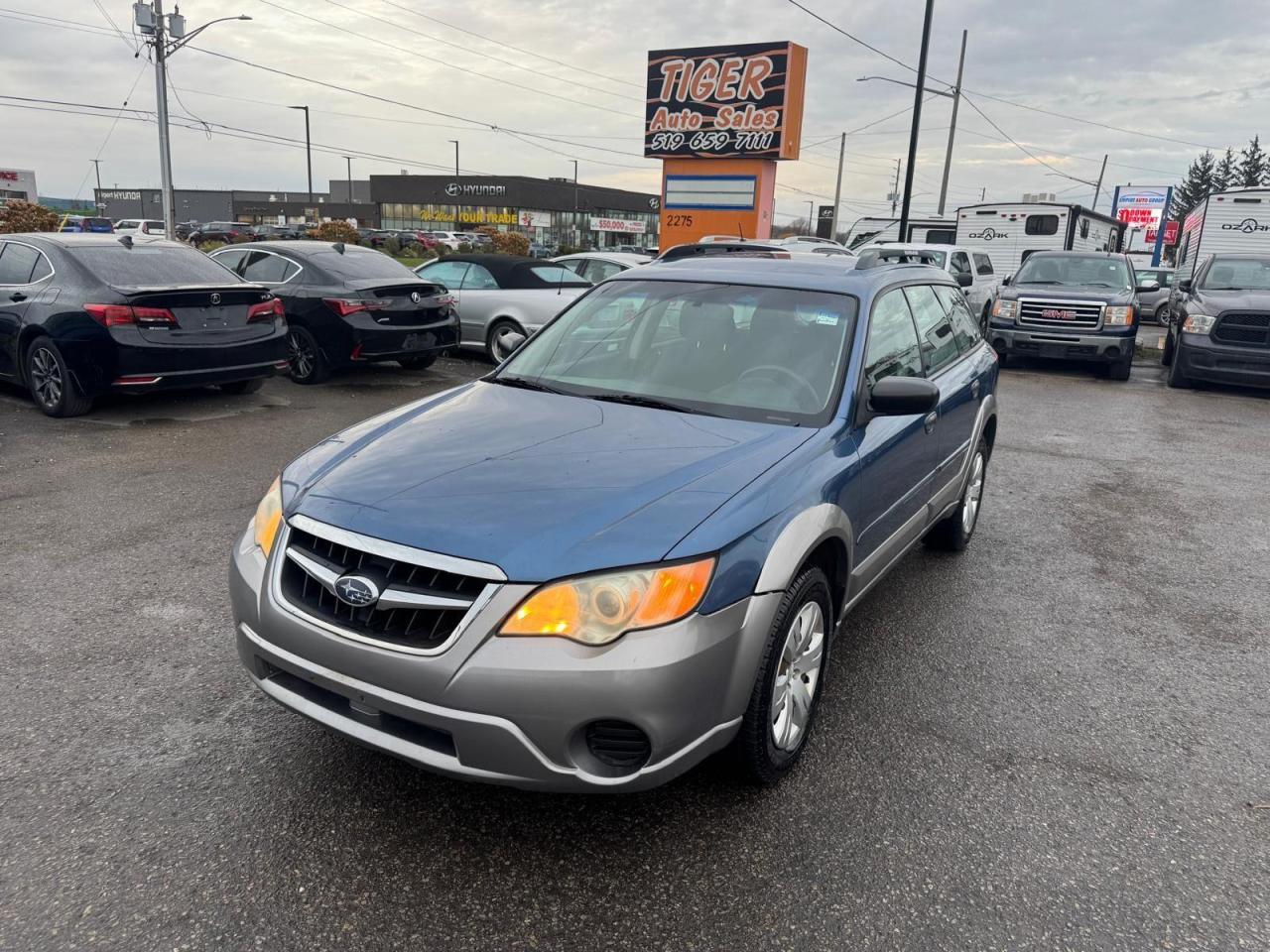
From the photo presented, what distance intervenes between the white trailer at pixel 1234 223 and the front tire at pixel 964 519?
47.6 ft

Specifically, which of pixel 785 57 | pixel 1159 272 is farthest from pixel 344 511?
pixel 1159 272

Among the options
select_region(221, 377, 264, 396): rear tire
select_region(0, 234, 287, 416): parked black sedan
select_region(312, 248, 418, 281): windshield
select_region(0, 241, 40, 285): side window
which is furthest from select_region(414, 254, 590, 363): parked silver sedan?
select_region(0, 241, 40, 285): side window

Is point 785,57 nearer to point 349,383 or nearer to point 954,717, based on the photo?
point 349,383

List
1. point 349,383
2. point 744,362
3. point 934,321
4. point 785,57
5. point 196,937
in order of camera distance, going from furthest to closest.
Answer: point 785,57, point 349,383, point 934,321, point 744,362, point 196,937

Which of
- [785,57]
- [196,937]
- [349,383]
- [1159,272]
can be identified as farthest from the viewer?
[1159,272]

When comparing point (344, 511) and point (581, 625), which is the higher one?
point (344, 511)

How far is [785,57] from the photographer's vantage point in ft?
62.1

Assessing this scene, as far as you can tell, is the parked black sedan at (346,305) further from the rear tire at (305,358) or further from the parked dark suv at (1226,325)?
the parked dark suv at (1226,325)

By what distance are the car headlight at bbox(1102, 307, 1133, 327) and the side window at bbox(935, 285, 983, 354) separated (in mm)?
8186

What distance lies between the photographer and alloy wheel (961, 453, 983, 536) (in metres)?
5.13

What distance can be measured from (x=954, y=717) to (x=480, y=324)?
9068mm

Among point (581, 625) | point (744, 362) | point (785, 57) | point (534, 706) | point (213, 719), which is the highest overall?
point (785, 57)

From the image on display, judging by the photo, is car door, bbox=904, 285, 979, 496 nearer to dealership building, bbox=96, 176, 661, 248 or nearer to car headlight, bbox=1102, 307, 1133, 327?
car headlight, bbox=1102, 307, 1133, 327

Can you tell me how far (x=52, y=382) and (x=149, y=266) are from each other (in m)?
1.30
